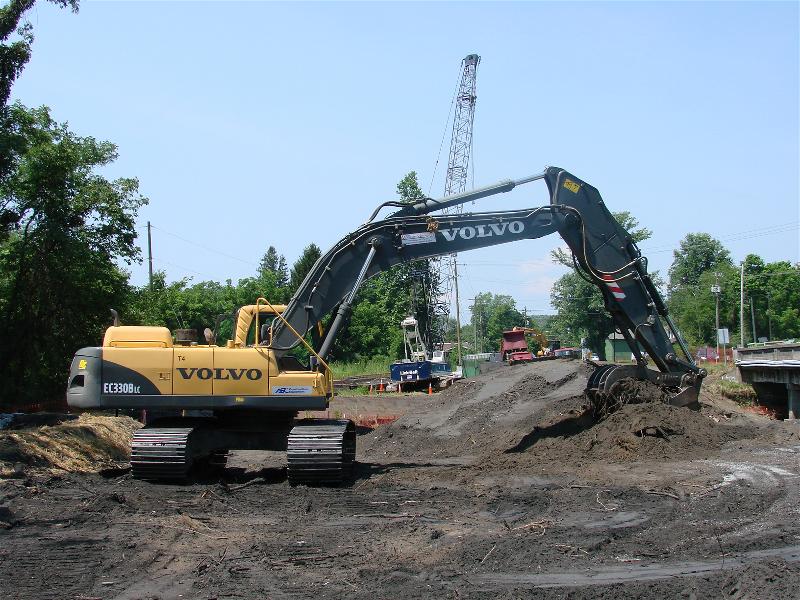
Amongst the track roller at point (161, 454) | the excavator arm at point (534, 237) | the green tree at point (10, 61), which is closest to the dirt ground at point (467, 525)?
the track roller at point (161, 454)

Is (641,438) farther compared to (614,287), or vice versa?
(614,287)

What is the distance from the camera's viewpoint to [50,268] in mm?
26172

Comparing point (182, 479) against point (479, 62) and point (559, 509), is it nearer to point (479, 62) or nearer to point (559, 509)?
point (559, 509)

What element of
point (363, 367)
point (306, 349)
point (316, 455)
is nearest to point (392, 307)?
point (363, 367)

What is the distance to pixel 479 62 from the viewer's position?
236ft

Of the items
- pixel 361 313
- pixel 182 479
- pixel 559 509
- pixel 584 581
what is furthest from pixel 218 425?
pixel 361 313

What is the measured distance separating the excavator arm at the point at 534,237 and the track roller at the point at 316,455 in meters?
1.52

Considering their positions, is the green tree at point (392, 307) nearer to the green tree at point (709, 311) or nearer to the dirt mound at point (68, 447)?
the green tree at point (709, 311)

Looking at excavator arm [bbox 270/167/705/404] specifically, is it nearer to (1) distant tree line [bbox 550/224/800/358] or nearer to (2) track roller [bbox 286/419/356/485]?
(2) track roller [bbox 286/419/356/485]

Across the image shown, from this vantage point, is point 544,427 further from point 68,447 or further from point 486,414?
point 68,447

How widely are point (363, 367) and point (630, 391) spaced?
1780 inches

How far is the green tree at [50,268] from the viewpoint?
83.8 feet

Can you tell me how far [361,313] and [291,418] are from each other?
173 feet

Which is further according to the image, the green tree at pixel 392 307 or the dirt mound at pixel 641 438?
the green tree at pixel 392 307
